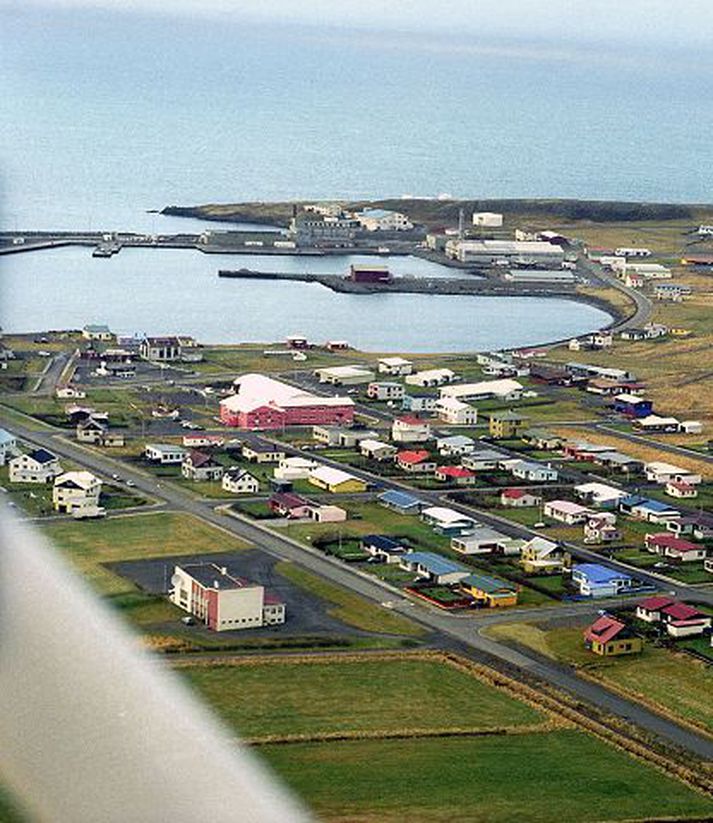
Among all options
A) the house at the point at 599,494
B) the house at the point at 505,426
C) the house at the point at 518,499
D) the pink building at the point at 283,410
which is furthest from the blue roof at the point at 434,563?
the pink building at the point at 283,410

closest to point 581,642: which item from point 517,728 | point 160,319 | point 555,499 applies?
point 517,728

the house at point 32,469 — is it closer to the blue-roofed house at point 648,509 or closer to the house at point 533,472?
the house at point 533,472

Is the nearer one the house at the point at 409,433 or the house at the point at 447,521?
the house at the point at 447,521

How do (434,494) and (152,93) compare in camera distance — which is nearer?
(434,494)

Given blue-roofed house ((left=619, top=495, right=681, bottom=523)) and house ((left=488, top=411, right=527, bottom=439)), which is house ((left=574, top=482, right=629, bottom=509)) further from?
house ((left=488, top=411, right=527, bottom=439))

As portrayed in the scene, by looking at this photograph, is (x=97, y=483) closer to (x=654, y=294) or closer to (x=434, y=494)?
(x=434, y=494)

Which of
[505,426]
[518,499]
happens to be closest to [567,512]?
[518,499]

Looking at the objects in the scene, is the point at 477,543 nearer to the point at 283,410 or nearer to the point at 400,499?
the point at 400,499

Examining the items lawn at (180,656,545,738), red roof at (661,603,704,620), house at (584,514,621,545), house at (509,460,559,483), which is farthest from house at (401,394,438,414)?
lawn at (180,656,545,738)
